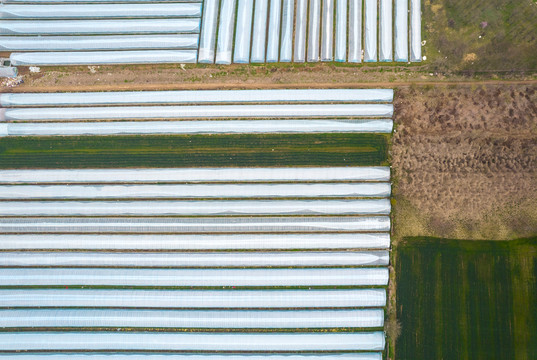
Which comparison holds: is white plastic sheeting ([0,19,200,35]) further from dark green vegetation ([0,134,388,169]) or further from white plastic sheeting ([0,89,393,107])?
dark green vegetation ([0,134,388,169])

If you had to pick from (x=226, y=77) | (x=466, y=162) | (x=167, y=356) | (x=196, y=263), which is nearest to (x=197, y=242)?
(x=196, y=263)

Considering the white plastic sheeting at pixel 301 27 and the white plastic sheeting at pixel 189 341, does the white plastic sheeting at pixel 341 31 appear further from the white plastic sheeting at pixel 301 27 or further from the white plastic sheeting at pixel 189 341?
the white plastic sheeting at pixel 189 341

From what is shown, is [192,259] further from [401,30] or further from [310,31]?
[401,30]

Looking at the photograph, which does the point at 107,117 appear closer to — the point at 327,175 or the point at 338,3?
the point at 327,175

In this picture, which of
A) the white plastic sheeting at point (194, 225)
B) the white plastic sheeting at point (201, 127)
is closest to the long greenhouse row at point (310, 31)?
the white plastic sheeting at point (201, 127)

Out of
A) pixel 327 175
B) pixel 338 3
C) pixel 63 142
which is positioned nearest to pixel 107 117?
pixel 63 142

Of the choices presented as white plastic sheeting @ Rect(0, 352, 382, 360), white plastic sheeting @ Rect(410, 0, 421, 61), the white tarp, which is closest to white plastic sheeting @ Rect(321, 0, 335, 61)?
white plastic sheeting @ Rect(410, 0, 421, 61)

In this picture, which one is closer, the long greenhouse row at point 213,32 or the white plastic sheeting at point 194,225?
the white plastic sheeting at point 194,225
